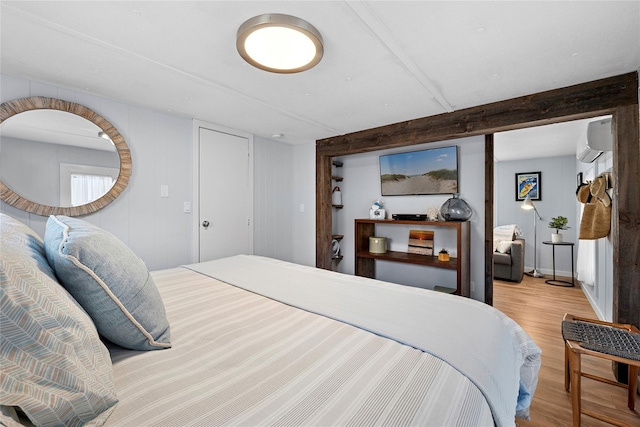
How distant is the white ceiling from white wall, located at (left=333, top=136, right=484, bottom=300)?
904mm

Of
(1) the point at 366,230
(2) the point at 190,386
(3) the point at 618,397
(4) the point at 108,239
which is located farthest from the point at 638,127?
(4) the point at 108,239

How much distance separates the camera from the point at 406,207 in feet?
12.3

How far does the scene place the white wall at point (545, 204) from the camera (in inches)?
201

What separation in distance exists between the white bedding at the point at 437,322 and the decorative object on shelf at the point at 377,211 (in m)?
2.10

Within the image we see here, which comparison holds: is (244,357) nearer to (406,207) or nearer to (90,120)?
(90,120)

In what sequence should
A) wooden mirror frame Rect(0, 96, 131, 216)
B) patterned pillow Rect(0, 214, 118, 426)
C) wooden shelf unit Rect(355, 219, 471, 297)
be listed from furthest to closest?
wooden shelf unit Rect(355, 219, 471, 297) → wooden mirror frame Rect(0, 96, 131, 216) → patterned pillow Rect(0, 214, 118, 426)

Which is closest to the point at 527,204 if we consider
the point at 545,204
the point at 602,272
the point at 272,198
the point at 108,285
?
the point at 545,204

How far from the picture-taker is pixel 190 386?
752 mm

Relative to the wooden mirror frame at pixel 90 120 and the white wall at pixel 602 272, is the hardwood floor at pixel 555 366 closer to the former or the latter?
the white wall at pixel 602 272

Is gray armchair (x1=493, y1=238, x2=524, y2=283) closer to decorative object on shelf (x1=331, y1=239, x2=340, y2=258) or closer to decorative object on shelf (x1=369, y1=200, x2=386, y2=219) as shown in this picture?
decorative object on shelf (x1=369, y1=200, x2=386, y2=219)

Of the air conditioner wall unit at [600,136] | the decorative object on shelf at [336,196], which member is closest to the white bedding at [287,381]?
the air conditioner wall unit at [600,136]

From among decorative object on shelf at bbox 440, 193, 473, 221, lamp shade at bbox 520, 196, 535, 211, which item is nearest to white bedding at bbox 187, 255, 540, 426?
decorative object on shelf at bbox 440, 193, 473, 221

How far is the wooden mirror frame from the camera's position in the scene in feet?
6.77

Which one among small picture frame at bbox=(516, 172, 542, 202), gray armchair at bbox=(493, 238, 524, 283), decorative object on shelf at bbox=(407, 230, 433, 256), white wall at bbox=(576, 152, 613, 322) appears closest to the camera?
white wall at bbox=(576, 152, 613, 322)
